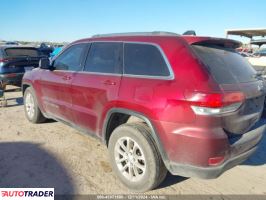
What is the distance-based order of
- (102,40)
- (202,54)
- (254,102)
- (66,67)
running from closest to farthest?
(202,54) < (254,102) < (102,40) < (66,67)

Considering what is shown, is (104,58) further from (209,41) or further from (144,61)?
(209,41)

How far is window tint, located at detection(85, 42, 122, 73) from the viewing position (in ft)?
11.9

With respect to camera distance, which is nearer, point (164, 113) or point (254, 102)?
point (164, 113)

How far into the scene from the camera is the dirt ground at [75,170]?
3.39m

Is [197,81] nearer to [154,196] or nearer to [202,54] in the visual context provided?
[202,54]

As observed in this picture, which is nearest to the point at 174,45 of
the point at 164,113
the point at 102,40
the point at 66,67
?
the point at 164,113

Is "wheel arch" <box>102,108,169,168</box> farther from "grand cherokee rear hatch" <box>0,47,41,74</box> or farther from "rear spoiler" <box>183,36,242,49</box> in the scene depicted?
"grand cherokee rear hatch" <box>0,47,41,74</box>

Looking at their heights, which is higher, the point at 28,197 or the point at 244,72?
the point at 244,72

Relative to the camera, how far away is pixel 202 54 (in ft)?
9.68

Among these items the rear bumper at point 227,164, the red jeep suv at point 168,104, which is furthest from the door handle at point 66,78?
the rear bumper at point 227,164

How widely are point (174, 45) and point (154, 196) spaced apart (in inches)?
69.0

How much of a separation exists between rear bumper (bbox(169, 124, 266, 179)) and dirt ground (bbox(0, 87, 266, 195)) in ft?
1.90

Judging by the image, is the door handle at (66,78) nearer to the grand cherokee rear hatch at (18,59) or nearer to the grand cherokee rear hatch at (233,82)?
the grand cherokee rear hatch at (233,82)

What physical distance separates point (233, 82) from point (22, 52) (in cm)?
841
